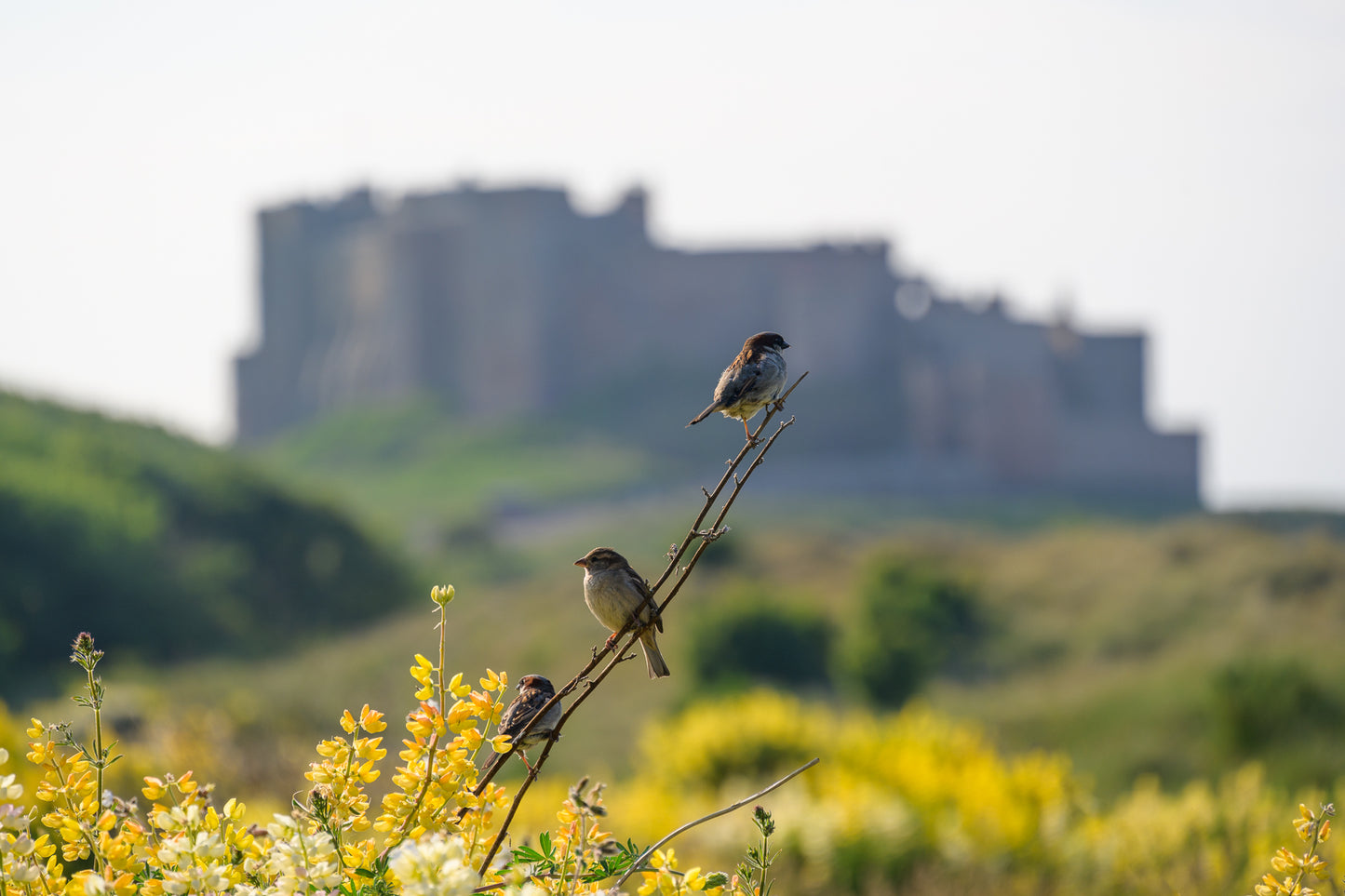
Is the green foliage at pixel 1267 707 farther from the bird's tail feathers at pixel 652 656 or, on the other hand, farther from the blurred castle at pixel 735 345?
the blurred castle at pixel 735 345

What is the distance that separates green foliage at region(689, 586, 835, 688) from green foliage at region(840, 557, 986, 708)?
0.56 m

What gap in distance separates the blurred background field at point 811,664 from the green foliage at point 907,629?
0.11 ft

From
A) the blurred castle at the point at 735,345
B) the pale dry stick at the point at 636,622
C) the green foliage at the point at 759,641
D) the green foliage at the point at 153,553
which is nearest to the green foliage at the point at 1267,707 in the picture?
the green foliage at the point at 759,641

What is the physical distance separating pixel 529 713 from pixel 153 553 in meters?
19.7

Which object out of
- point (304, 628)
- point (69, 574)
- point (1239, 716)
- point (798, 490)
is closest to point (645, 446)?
point (798, 490)

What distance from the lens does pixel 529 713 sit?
1.70 metres

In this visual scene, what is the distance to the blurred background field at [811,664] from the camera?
630 centimetres

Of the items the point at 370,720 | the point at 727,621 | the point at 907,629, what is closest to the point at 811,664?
the point at 727,621

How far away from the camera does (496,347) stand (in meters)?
51.2

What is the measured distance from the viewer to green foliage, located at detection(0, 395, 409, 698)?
18078mm

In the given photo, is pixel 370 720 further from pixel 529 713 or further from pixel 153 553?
pixel 153 553

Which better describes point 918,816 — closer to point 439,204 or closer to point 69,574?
point 69,574

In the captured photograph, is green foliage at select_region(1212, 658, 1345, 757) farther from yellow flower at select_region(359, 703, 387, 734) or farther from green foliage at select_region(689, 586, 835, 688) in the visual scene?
yellow flower at select_region(359, 703, 387, 734)

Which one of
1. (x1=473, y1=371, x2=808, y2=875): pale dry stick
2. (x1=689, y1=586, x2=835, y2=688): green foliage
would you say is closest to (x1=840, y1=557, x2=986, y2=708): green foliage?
(x1=689, y1=586, x2=835, y2=688): green foliage
